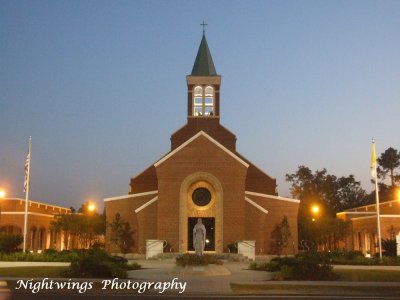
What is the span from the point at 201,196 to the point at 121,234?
8379 millimetres

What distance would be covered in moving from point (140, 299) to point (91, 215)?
5305 cm

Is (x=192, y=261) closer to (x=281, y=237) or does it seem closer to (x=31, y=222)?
(x=281, y=237)

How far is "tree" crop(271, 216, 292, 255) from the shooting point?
45.5 metres

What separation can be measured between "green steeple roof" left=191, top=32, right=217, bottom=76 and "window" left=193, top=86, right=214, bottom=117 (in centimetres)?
200

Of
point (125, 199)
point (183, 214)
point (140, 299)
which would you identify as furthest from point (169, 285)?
point (125, 199)

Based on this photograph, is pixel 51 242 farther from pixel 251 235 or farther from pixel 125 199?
pixel 251 235

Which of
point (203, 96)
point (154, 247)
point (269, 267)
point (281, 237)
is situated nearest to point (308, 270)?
point (269, 267)

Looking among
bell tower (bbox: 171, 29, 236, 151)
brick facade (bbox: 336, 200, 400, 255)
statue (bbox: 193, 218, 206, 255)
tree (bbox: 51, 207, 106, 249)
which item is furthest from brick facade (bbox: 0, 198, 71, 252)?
brick facade (bbox: 336, 200, 400, 255)

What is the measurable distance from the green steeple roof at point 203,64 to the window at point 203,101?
2003 mm

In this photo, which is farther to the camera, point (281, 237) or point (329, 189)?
point (329, 189)

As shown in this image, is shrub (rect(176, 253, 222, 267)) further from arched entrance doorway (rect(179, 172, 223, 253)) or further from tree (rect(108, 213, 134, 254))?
tree (rect(108, 213, 134, 254))

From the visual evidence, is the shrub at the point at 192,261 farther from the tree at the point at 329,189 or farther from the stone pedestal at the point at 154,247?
the tree at the point at 329,189

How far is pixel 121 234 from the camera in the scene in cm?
4628

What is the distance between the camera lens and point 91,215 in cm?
6775
